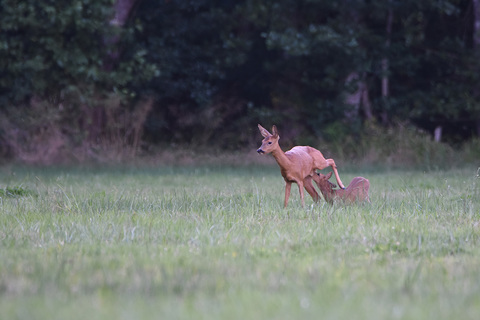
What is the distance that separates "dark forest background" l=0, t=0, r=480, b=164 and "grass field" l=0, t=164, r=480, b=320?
10.7 meters

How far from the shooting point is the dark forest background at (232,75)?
18345 millimetres

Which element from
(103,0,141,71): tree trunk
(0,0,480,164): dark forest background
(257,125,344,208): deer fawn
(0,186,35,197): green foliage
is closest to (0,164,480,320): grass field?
(257,125,344,208): deer fawn

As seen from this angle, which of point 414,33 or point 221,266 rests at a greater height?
point 414,33

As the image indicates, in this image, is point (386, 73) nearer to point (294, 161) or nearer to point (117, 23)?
point (117, 23)

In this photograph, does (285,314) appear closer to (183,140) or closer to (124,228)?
(124,228)

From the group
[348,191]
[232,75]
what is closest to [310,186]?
[348,191]

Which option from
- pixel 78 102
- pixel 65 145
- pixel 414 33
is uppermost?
pixel 414 33

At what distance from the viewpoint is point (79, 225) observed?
20.1 feet

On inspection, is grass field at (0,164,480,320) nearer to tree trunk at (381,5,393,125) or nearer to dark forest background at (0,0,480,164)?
dark forest background at (0,0,480,164)

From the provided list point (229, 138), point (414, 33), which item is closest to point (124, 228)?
point (229, 138)

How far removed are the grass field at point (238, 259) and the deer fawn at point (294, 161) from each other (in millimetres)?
313

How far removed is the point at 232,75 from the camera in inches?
968

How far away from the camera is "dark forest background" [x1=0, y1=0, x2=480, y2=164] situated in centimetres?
1835

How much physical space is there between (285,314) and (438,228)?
3074 millimetres
